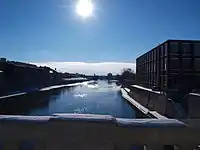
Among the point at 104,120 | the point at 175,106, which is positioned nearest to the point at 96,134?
the point at 104,120

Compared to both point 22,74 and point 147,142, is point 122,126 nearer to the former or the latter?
point 147,142

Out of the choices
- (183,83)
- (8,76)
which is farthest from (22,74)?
(183,83)

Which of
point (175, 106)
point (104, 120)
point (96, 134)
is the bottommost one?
point (175, 106)

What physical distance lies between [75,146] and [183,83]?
96.1 feet

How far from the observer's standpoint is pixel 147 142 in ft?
6.42

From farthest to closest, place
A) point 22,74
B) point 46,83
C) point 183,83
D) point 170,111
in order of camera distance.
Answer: point 46,83, point 22,74, point 183,83, point 170,111

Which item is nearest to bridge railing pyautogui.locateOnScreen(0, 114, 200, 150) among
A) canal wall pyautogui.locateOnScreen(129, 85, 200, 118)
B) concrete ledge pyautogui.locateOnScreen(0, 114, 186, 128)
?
concrete ledge pyautogui.locateOnScreen(0, 114, 186, 128)

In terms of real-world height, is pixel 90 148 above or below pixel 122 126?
below

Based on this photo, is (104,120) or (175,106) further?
(175,106)

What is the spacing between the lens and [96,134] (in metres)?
1.94

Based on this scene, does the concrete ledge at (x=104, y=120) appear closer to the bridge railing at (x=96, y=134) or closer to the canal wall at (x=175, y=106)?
the bridge railing at (x=96, y=134)

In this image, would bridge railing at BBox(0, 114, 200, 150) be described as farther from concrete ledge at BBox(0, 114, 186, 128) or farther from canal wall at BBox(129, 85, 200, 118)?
canal wall at BBox(129, 85, 200, 118)

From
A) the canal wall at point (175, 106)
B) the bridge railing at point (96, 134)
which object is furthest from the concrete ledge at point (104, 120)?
the canal wall at point (175, 106)

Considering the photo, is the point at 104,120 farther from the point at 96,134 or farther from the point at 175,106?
the point at 175,106
